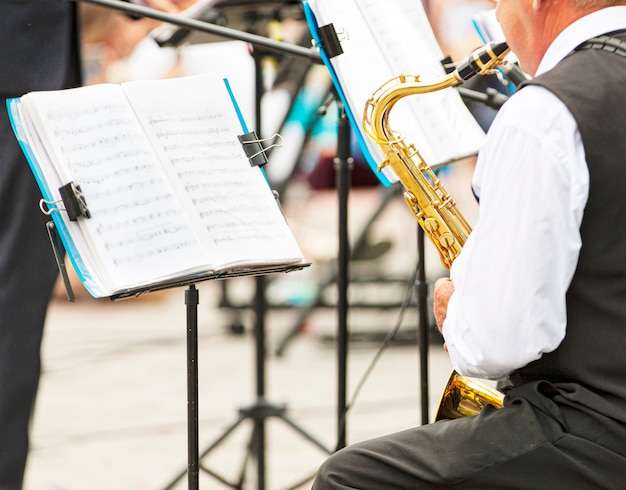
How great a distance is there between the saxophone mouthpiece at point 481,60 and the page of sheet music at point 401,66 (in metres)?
0.23

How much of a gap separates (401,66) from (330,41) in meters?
0.24

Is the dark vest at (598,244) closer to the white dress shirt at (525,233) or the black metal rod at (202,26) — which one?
the white dress shirt at (525,233)

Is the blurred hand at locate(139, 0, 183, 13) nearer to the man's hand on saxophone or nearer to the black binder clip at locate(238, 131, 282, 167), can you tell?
the black binder clip at locate(238, 131, 282, 167)

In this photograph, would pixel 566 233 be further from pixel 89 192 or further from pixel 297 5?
pixel 297 5

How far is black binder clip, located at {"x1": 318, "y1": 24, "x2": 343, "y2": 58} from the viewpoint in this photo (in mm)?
2109

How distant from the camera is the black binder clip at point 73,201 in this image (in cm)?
171

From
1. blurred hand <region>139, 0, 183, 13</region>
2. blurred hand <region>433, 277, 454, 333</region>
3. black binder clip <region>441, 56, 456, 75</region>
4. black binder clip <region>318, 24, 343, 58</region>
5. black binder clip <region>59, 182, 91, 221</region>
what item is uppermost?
blurred hand <region>139, 0, 183, 13</region>

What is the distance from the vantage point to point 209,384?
468 centimetres

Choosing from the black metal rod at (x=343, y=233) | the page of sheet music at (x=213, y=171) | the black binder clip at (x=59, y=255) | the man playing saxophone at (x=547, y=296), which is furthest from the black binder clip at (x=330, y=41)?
the black binder clip at (x=59, y=255)

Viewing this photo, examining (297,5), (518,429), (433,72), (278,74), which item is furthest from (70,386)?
(518,429)

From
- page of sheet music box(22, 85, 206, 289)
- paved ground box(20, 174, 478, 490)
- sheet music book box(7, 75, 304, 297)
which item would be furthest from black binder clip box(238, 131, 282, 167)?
paved ground box(20, 174, 478, 490)

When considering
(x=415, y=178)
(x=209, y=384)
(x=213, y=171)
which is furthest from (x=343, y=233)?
(x=209, y=384)

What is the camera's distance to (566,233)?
4.61ft

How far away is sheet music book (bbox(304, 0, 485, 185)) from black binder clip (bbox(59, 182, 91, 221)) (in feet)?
2.18
